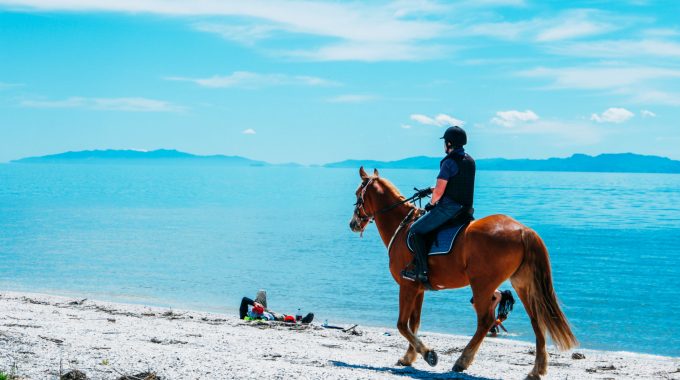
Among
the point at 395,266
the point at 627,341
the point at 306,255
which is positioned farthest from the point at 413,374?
the point at 306,255

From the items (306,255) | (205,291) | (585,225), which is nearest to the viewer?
(205,291)

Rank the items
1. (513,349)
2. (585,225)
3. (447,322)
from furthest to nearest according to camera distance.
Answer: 1. (585,225)
2. (447,322)
3. (513,349)

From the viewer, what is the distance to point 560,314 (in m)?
9.95

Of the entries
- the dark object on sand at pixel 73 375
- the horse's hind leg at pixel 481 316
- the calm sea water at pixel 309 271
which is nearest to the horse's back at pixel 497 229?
the horse's hind leg at pixel 481 316

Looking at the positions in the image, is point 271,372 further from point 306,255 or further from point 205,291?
point 306,255

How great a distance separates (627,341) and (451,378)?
1338 cm

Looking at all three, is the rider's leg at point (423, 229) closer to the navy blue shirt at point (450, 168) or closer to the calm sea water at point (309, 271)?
the navy blue shirt at point (450, 168)

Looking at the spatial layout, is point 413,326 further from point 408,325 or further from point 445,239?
point 445,239

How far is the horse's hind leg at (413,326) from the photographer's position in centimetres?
1138

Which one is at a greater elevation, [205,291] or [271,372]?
[271,372]

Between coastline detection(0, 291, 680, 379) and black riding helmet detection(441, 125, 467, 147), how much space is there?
3.28 m

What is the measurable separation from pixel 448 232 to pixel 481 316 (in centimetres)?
126

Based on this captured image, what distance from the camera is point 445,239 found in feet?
34.6

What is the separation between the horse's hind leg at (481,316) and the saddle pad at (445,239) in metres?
0.69
